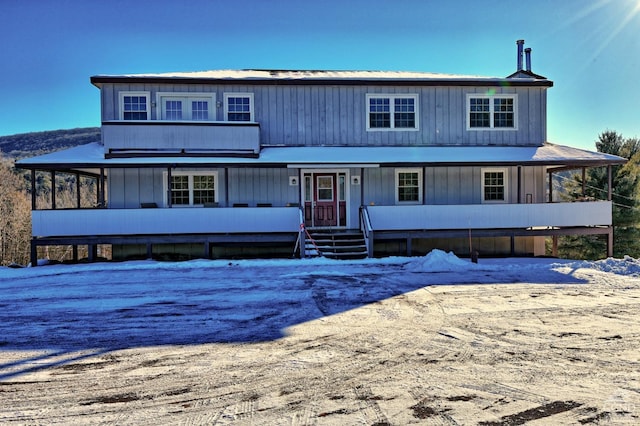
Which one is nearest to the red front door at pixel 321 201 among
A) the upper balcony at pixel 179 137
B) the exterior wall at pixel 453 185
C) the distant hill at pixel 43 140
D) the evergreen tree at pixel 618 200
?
the exterior wall at pixel 453 185

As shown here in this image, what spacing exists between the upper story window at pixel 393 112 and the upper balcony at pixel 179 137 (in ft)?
16.2

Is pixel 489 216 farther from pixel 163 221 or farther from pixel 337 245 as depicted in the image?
pixel 163 221

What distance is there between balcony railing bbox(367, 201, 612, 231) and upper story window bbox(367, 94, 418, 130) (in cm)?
426

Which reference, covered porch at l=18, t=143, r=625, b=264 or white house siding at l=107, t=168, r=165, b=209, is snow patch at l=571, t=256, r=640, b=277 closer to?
covered porch at l=18, t=143, r=625, b=264

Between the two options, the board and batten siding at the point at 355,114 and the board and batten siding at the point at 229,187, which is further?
the board and batten siding at the point at 355,114

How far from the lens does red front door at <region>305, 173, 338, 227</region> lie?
1778 cm

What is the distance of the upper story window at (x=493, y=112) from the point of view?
18.7 metres

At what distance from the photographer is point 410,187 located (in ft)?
59.3

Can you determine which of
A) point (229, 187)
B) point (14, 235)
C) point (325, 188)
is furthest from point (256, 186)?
point (14, 235)

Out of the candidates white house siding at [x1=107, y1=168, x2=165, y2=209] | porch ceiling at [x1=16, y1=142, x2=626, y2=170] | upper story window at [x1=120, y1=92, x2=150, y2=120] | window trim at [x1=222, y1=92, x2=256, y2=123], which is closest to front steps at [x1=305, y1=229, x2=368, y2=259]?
porch ceiling at [x1=16, y1=142, x2=626, y2=170]

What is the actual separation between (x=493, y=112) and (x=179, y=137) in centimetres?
1295

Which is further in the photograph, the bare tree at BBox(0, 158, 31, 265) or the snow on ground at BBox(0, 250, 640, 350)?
the bare tree at BBox(0, 158, 31, 265)

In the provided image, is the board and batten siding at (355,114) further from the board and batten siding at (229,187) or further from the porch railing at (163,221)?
the porch railing at (163,221)

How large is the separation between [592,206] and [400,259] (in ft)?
26.0
